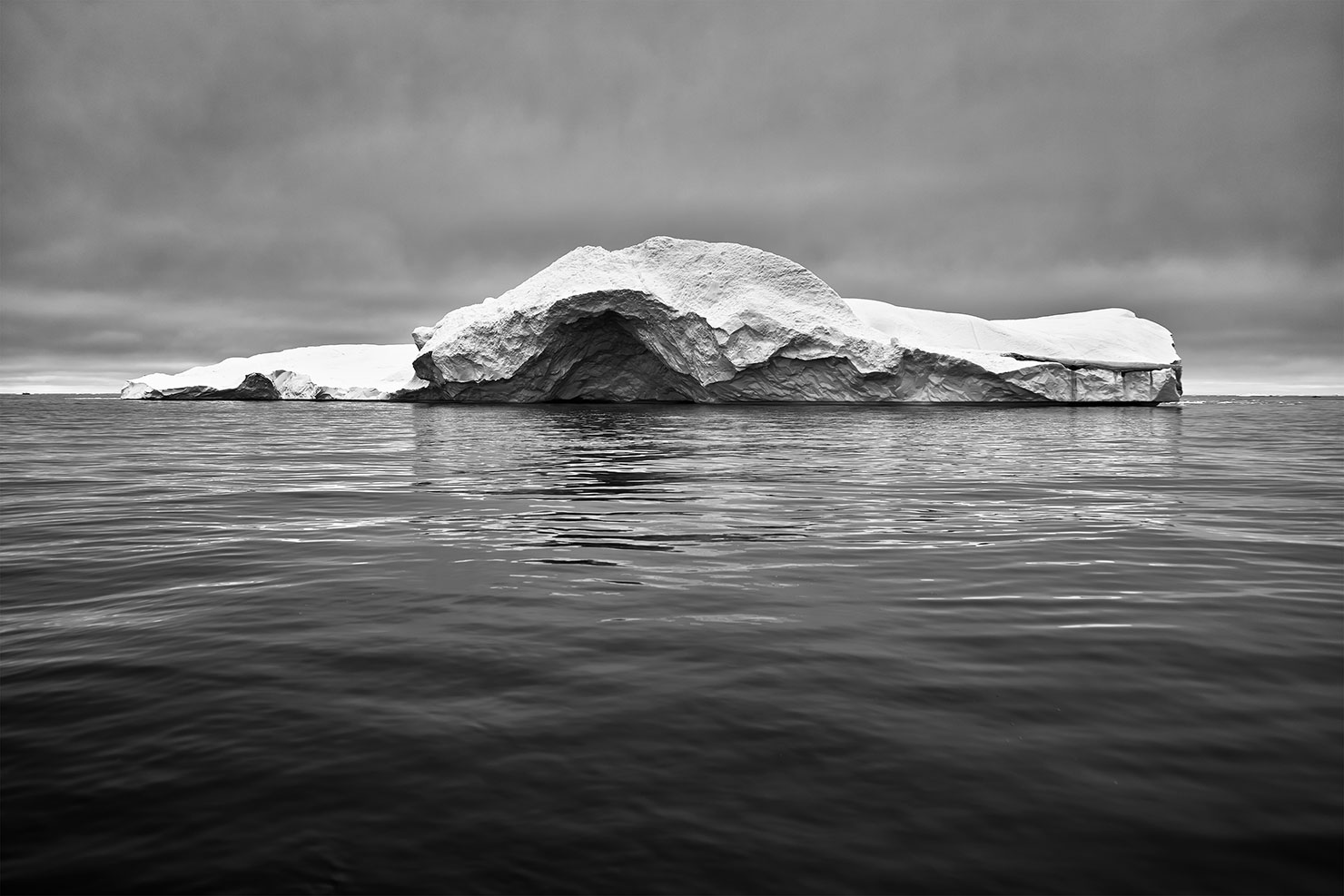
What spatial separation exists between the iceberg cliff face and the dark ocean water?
89.1 feet

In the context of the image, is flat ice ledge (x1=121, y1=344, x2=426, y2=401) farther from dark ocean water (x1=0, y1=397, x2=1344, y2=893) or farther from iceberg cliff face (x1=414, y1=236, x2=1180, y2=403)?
dark ocean water (x1=0, y1=397, x2=1344, y2=893)

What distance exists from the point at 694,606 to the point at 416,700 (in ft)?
6.16

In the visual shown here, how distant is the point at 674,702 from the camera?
133 inches

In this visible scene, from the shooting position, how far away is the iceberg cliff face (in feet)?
115

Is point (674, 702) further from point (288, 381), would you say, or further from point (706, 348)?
point (288, 381)

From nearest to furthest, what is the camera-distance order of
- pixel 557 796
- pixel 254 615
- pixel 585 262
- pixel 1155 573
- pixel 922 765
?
pixel 557 796 → pixel 922 765 → pixel 254 615 → pixel 1155 573 → pixel 585 262

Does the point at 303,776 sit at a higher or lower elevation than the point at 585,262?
lower

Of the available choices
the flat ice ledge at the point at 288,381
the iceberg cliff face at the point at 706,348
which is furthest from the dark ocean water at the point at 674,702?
the flat ice ledge at the point at 288,381

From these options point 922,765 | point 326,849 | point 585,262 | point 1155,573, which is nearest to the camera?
point 326,849

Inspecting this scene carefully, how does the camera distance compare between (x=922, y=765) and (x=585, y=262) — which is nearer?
(x=922, y=765)

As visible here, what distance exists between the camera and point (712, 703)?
11.0ft

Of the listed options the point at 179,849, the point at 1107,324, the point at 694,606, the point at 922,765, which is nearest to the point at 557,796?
the point at 179,849

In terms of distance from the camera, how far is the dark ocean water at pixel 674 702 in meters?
2.30

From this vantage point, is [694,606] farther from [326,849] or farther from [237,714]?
[326,849]
